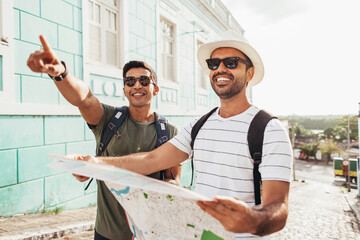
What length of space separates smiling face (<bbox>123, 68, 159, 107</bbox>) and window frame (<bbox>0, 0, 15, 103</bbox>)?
224 cm

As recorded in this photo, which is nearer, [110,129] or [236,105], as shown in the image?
[236,105]

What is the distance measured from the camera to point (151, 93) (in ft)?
7.96

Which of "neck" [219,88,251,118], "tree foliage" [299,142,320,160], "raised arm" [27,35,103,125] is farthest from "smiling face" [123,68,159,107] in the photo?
"tree foliage" [299,142,320,160]

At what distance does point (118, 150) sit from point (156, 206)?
3.03ft

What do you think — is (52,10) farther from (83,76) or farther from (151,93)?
(151,93)

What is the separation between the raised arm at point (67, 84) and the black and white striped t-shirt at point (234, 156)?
883 mm

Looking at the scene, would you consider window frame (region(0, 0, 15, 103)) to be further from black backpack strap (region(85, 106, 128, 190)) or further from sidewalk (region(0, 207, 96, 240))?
black backpack strap (region(85, 106, 128, 190))

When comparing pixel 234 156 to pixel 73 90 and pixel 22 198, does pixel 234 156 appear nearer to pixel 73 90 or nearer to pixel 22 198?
pixel 73 90

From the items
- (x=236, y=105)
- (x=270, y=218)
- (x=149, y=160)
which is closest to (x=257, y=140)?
(x=236, y=105)

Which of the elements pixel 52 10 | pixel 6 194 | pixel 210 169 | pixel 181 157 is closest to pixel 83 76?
pixel 52 10

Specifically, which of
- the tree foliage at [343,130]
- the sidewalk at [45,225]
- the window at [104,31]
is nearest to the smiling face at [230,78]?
the sidewalk at [45,225]

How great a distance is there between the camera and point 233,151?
1515 mm

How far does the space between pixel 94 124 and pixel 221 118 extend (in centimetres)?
107

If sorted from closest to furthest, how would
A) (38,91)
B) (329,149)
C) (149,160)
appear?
(149,160), (38,91), (329,149)
